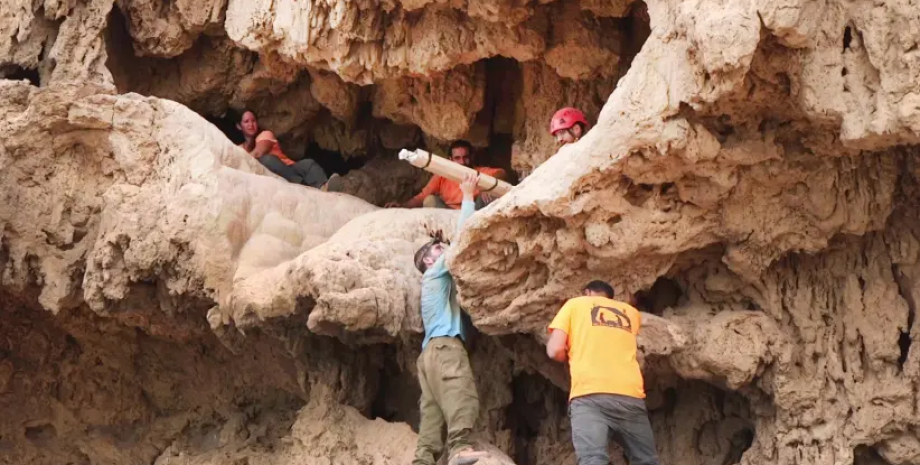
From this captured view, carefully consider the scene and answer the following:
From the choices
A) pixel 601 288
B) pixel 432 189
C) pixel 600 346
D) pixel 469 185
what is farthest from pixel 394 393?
pixel 600 346

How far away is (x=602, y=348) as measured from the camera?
5.69 m

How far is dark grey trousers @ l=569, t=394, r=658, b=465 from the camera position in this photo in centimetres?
561

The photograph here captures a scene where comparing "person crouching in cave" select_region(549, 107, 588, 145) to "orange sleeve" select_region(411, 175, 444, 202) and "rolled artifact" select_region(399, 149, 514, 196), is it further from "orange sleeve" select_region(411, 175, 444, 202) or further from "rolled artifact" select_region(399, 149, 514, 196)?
"orange sleeve" select_region(411, 175, 444, 202)

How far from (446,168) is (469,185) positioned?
0.49 ft

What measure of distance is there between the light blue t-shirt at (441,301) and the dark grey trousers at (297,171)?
2.17m

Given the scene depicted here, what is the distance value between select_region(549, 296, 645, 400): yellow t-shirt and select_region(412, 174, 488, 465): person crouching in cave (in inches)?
28.0

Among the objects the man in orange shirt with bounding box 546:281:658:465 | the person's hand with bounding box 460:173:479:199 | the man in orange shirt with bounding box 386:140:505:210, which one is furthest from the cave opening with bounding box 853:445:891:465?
the man in orange shirt with bounding box 386:140:505:210

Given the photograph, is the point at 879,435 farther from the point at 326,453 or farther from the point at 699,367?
the point at 326,453

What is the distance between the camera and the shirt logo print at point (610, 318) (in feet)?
18.9

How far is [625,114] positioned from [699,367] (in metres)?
1.36

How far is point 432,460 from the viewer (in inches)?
250

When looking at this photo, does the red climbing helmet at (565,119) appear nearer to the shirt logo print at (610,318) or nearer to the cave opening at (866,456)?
the shirt logo print at (610,318)

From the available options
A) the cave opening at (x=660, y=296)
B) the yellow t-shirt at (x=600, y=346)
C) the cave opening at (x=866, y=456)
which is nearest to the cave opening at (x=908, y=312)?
the cave opening at (x=866, y=456)

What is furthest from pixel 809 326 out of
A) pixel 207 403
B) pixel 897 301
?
pixel 207 403
